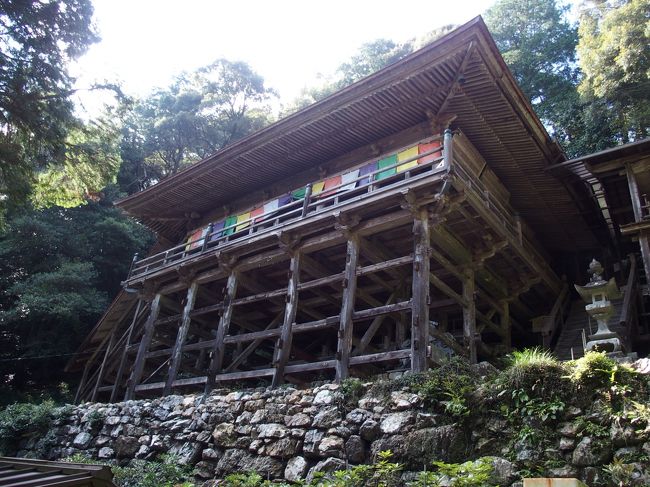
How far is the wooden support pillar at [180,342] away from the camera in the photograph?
A: 41.6 ft

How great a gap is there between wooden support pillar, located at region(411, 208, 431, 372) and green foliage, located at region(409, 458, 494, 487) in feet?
8.54

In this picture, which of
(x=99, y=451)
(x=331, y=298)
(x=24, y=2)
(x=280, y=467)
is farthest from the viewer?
(x=331, y=298)

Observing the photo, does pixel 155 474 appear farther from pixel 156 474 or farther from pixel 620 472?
pixel 620 472

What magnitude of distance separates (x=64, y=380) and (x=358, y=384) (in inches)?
678

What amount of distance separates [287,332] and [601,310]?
5955 millimetres

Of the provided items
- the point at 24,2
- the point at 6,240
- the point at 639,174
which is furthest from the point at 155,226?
the point at 639,174

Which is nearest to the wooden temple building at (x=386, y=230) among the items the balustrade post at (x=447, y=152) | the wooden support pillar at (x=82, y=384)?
the balustrade post at (x=447, y=152)

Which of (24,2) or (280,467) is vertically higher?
(24,2)

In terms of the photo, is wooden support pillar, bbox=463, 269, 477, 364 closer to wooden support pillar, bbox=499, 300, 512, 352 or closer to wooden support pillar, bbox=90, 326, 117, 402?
wooden support pillar, bbox=499, 300, 512, 352

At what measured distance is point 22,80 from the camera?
882 cm

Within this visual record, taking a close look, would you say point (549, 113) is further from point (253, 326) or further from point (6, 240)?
point (6, 240)

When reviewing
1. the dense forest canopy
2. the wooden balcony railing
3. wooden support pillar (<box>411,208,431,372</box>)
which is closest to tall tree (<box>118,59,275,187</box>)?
the dense forest canopy

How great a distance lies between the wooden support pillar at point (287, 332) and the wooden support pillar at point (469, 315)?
12.3 ft

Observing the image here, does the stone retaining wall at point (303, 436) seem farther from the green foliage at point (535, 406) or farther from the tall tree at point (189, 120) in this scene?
the tall tree at point (189, 120)
